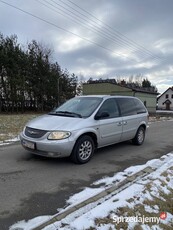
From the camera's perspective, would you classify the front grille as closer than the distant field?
Yes

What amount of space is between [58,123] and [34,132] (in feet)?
2.00

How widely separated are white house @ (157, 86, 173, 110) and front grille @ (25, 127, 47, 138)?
6840 cm

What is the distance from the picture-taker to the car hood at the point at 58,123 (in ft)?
16.8

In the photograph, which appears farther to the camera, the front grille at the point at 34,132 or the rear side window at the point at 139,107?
the rear side window at the point at 139,107

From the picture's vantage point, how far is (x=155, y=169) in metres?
5.22

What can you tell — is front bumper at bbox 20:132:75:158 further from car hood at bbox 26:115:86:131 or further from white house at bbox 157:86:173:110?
white house at bbox 157:86:173:110

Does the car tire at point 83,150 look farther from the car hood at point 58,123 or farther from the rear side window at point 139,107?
the rear side window at point 139,107

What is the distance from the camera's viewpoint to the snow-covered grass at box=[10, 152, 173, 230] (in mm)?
2865

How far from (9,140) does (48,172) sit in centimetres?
399

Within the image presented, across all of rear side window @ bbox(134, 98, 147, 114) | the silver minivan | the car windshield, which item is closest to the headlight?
the silver minivan

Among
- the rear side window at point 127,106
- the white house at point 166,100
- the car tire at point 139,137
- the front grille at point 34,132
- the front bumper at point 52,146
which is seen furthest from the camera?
the white house at point 166,100

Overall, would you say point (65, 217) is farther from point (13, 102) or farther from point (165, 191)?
point (13, 102)

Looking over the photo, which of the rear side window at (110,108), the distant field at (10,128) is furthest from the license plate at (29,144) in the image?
the distant field at (10,128)

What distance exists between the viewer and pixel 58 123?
17.3 feet
